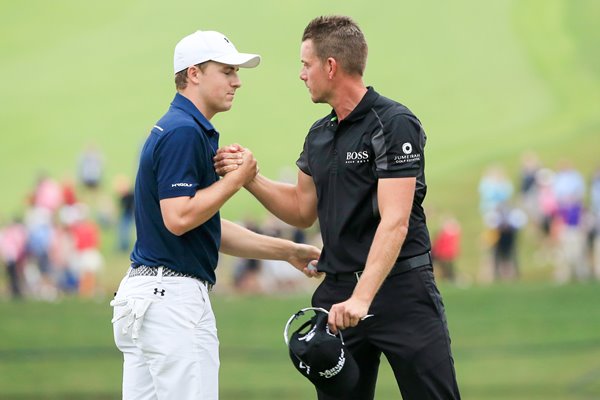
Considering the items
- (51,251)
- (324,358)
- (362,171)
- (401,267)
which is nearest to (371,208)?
(362,171)

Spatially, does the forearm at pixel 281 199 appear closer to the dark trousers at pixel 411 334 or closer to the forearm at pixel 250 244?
the forearm at pixel 250 244

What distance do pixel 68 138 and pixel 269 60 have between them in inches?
198

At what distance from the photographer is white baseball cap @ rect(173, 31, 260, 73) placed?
17.6 ft

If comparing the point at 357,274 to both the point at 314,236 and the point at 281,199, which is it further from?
the point at 314,236

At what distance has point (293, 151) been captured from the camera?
2694 centimetres

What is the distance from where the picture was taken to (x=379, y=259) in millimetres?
5164

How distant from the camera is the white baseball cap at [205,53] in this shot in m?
5.37

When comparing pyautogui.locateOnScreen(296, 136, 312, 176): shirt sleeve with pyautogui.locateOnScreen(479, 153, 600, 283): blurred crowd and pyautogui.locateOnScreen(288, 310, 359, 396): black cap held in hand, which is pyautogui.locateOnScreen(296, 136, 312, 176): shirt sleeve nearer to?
pyautogui.locateOnScreen(288, 310, 359, 396): black cap held in hand

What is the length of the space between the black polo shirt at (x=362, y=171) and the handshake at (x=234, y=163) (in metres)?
0.33

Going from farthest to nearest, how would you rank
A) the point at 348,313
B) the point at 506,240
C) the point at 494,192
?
the point at 494,192 < the point at 506,240 < the point at 348,313

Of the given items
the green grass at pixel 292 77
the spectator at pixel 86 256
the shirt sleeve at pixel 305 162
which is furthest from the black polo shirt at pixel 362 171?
the green grass at pixel 292 77

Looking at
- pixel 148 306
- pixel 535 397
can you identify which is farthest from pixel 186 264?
pixel 535 397

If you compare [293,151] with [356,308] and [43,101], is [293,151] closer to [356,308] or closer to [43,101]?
[43,101]

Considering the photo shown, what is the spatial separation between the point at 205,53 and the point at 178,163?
1.76ft
